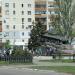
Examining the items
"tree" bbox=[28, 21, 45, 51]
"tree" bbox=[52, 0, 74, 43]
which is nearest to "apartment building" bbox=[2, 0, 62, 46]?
"tree" bbox=[28, 21, 45, 51]

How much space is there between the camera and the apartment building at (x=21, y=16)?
109 m

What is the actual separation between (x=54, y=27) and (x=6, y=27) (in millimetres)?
36966

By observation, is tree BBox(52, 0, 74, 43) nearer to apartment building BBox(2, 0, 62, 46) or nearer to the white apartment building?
apartment building BBox(2, 0, 62, 46)

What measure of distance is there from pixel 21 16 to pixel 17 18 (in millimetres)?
1258

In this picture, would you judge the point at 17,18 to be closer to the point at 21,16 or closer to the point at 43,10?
the point at 21,16

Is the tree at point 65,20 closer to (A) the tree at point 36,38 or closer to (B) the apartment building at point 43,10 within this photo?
(A) the tree at point 36,38

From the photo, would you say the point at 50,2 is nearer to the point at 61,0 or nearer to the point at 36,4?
the point at 36,4

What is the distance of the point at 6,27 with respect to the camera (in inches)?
4375

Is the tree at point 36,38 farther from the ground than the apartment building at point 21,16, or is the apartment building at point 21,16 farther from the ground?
the apartment building at point 21,16

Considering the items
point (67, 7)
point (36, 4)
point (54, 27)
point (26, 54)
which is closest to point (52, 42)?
point (54, 27)

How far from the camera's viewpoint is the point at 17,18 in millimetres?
112125

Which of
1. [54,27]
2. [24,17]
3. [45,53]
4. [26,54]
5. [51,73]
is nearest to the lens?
[51,73]

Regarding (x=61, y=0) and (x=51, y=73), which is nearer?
(x=51, y=73)

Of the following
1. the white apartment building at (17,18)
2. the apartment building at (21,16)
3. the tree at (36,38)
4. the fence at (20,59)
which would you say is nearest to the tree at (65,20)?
the tree at (36,38)
